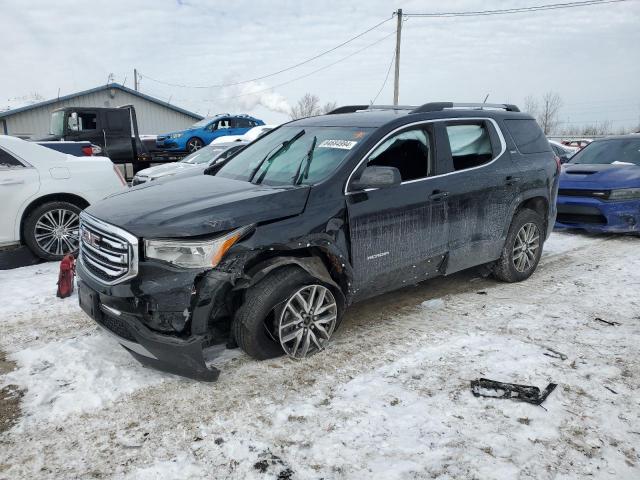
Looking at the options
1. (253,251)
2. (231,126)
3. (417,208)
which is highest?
(231,126)

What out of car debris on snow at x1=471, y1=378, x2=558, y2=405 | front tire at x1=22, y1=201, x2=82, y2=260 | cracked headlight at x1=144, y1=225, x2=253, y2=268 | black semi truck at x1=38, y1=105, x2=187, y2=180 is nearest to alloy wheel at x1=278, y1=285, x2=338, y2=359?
cracked headlight at x1=144, y1=225, x2=253, y2=268

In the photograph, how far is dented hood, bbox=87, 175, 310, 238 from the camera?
313cm

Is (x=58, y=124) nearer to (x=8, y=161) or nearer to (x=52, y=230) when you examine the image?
(x=8, y=161)

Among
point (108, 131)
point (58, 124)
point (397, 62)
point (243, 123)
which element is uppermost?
point (397, 62)

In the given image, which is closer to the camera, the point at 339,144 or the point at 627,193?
the point at 339,144

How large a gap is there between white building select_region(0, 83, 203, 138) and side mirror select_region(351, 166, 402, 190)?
32449mm

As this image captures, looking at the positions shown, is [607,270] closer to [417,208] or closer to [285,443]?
[417,208]

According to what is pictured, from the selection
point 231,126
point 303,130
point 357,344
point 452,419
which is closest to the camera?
point 452,419

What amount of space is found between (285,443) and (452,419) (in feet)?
3.33

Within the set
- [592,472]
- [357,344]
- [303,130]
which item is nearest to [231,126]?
[303,130]

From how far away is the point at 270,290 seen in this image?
333 centimetres

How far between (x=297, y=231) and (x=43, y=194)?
14.8 ft

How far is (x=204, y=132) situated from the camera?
19297 mm

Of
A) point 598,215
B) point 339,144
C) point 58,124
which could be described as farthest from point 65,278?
point 58,124
